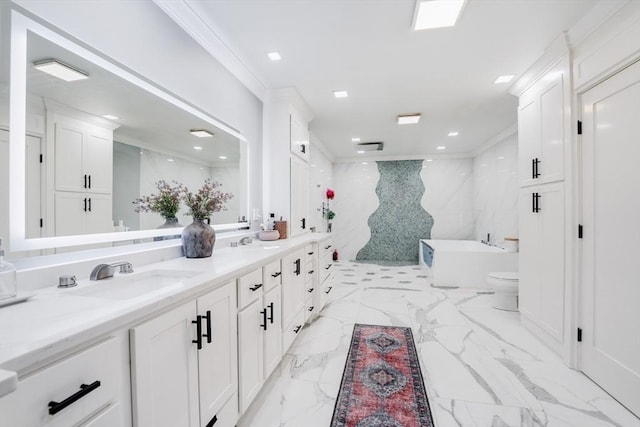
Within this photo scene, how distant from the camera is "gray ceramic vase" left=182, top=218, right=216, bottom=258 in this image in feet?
6.13

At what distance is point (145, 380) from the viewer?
910 mm

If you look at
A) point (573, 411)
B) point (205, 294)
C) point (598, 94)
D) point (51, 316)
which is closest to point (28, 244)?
point (51, 316)

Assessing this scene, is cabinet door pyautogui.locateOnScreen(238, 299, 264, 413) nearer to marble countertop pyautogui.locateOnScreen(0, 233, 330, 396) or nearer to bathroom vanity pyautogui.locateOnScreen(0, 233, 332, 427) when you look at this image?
bathroom vanity pyautogui.locateOnScreen(0, 233, 332, 427)

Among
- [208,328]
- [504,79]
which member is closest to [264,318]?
[208,328]

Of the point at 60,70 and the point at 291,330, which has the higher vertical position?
the point at 60,70

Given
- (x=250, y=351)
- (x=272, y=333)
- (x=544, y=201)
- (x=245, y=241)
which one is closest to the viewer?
(x=250, y=351)

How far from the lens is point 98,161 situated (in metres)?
1.45

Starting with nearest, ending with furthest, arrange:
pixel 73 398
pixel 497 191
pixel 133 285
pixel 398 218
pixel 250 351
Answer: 1. pixel 73 398
2. pixel 133 285
3. pixel 250 351
4. pixel 497 191
5. pixel 398 218

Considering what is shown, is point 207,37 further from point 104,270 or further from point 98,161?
point 104,270

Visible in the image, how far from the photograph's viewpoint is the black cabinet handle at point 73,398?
65cm

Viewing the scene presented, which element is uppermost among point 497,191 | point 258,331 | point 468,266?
point 497,191

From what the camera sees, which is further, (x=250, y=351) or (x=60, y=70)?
(x=250, y=351)

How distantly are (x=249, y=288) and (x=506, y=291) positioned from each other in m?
3.15

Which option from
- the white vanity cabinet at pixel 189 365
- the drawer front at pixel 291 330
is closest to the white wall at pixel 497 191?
the drawer front at pixel 291 330
